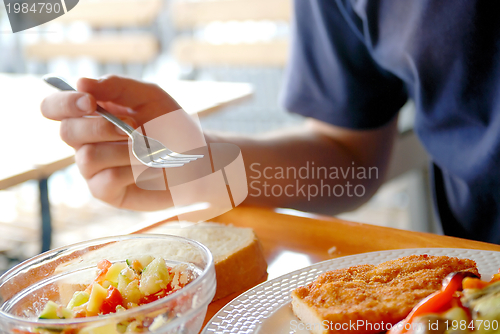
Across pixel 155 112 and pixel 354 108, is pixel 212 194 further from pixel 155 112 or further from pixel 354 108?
pixel 354 108

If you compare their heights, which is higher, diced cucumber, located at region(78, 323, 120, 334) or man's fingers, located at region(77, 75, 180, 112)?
man's fingers, located at region(77, 75, 180, 112)

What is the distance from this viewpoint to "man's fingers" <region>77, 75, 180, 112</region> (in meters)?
0.52

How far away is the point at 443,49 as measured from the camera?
59 centimetres

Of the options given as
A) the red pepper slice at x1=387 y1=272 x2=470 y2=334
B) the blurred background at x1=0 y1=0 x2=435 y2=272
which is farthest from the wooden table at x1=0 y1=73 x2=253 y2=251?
the red pepper slice at x1=387 y1=272 x2=470 y2=334

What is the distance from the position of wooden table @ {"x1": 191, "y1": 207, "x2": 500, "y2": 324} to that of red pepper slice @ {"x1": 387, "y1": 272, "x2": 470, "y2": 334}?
15cm

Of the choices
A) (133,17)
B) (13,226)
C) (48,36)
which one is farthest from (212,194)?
(48,36)

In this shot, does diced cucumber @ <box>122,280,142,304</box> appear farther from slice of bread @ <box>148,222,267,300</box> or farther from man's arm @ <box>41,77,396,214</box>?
man's arm @ <box>41,77,396,214</box>

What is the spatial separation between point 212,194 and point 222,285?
8.9 inches

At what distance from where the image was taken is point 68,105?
0.48 m

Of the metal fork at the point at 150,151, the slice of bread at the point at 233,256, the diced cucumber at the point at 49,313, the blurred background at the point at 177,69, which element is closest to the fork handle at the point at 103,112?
the metal fork at the point at 150,151

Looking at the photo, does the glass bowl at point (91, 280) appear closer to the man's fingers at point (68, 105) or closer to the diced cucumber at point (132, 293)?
the diced cucumber at point (132, 293)

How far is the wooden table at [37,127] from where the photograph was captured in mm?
655

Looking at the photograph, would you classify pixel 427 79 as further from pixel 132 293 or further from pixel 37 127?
pixel 37 127

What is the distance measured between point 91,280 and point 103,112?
202 millimetres
